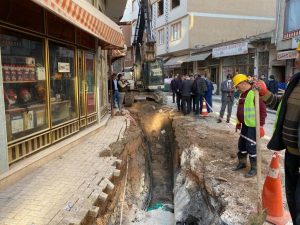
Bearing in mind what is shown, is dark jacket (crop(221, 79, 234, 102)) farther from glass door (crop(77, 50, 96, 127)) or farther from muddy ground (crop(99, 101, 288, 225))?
glass door (crop(77, 50, 96, 127))

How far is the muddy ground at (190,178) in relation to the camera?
534 centimetres

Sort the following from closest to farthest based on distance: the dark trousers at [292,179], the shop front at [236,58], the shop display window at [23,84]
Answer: the dark trousers at [292,179] → the shop display window at [23,84] → the shop front at [236,58]

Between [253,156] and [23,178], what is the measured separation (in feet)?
13.0

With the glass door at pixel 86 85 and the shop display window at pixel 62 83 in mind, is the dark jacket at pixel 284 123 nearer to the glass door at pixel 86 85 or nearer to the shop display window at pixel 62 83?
the shop display window at pixel 62 83

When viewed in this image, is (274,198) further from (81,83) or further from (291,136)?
(81,83)

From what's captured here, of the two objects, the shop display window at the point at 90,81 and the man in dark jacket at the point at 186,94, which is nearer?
the shop display window at the point at 90,81

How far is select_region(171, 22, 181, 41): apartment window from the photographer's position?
33688mm

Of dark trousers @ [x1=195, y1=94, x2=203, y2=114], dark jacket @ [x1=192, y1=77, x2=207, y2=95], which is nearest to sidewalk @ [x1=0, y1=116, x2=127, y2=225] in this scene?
dark jacket @ [x1=192, y1=77, x2=207, y2=95]

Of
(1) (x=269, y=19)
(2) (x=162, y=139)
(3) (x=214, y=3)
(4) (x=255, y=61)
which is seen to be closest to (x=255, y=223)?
(2) (x=162, y=139)

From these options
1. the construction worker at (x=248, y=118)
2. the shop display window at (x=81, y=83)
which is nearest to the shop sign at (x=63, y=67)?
the shop display window at (x=81, y=83)

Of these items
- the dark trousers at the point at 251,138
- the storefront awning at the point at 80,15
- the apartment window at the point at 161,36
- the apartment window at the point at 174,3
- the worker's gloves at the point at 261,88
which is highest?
the apartment window at the point at 174,3

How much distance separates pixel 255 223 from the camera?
4.13 m

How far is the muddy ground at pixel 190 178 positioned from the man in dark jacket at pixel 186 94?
1723 millimetres

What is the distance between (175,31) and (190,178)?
29.2m
